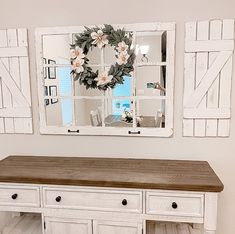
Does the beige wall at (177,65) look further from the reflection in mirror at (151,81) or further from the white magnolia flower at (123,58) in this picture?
the white magnolia flower at (123,58)

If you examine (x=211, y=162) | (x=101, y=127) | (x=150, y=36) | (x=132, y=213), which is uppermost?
(x=150, y=36)

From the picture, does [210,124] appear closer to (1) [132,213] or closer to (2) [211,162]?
(2) [211,162]

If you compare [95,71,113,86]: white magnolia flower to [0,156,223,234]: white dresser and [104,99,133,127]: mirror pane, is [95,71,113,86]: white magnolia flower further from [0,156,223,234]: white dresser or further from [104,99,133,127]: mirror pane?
[0,156,223,234]: white dresser

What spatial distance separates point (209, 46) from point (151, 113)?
65 cm

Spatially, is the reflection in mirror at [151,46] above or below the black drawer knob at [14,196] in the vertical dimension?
above

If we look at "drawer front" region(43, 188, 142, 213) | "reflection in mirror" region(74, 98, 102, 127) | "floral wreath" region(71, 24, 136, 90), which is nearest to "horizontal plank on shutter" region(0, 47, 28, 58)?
"floral wreath" region(71, 24, 136, 90)

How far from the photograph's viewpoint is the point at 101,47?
2.09 m

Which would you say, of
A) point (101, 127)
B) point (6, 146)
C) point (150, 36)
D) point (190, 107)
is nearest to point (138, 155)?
point (101, 127)

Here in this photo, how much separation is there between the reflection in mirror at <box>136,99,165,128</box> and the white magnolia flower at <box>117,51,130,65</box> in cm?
33

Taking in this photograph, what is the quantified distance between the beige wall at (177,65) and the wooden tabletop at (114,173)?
0.36 feet

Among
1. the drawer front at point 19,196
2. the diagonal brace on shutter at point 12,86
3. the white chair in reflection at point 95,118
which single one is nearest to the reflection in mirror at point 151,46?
the white chair in reflection at point 95,118

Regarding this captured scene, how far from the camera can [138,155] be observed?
220cm

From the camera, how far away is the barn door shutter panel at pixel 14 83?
2.21 meters

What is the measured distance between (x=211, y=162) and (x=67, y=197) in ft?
3.74
